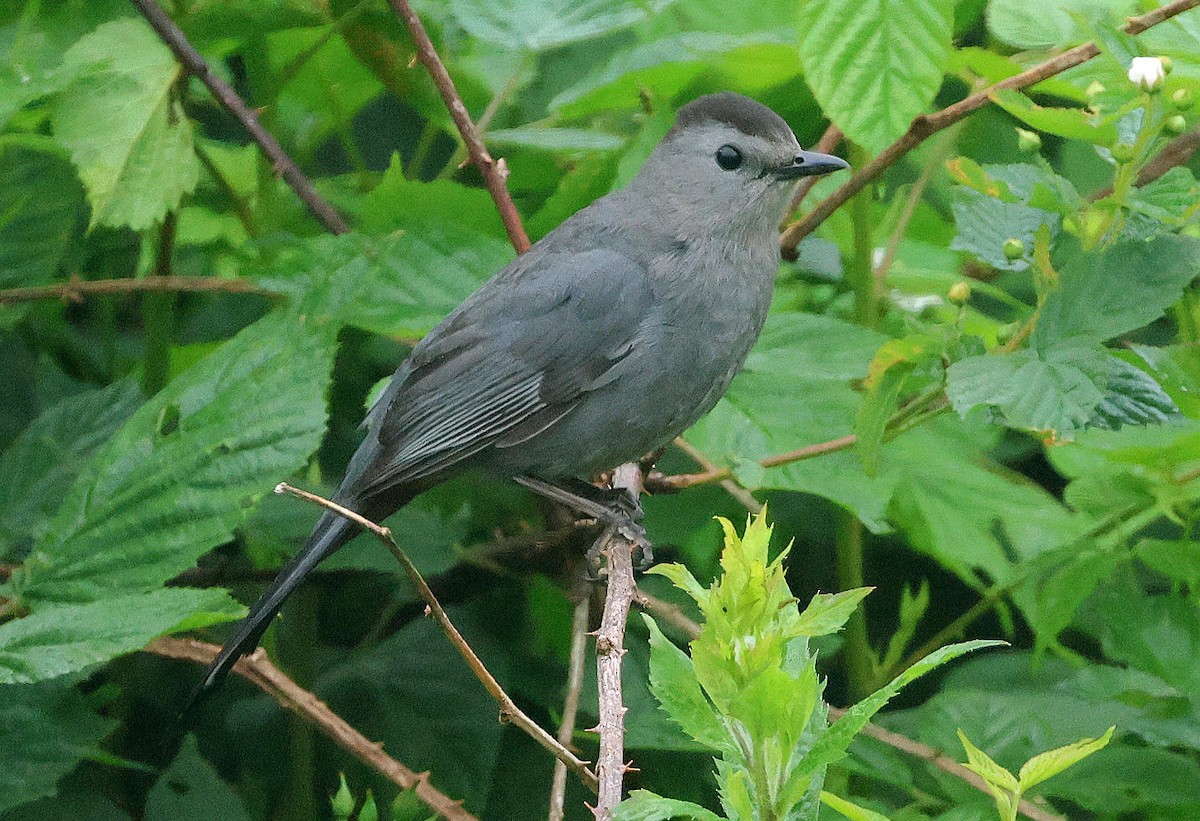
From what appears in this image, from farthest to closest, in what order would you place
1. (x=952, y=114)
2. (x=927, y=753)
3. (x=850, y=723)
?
(x=952, y=114) → (x=927, y=753) → (x=850, y=723)

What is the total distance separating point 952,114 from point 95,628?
5.04ft

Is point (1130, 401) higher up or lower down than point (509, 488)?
higher up

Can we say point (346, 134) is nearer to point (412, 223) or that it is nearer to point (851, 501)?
point (412, 223)

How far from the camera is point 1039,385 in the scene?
176 centimetres

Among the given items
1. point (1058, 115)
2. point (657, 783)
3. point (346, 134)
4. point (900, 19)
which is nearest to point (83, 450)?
point (346, 134)

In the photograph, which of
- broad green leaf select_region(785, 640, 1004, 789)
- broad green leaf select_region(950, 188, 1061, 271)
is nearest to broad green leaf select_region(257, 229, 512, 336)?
broad green leaf select_region(950, 188, 1061, 271)

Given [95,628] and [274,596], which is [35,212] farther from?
[95,628]

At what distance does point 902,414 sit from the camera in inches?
84.1

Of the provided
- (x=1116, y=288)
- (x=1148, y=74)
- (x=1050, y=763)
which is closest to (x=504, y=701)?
(x=1050, y=763)

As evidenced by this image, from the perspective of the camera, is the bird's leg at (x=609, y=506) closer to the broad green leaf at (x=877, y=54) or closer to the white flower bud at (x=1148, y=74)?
the broad green leaf at (x=877, y=54)

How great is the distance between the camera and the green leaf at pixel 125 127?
232 centimetres

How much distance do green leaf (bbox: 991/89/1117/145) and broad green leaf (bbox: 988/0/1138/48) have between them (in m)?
0.25

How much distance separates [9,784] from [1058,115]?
1.83 metres

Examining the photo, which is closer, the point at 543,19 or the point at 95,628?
the point at 95,628
